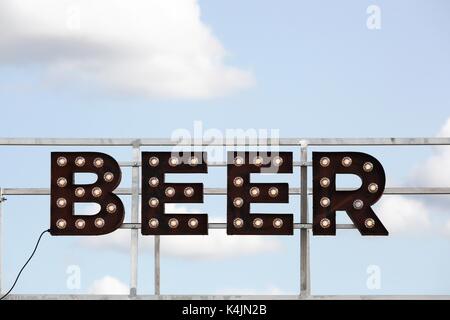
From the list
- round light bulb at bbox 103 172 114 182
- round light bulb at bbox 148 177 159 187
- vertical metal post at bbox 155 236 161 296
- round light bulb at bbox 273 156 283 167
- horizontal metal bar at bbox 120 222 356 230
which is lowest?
vertical metal post at bbox 155 236 161 296

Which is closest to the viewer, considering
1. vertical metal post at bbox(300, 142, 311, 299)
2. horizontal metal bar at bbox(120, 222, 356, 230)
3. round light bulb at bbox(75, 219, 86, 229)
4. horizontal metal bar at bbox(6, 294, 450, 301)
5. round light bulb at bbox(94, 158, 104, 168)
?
horizontal metal bar at bbox(6, 294, 450, 301)

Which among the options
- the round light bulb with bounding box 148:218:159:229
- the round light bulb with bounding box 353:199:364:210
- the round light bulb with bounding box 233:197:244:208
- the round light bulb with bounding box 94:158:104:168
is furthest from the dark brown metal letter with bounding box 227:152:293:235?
the round light bulb with bounding box 94:158:104:168

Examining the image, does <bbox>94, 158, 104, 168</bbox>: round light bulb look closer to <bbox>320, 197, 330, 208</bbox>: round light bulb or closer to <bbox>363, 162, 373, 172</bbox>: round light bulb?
<bbox>320, 197, 330, 208</bbox>: round light bulb

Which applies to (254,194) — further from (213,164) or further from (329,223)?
(329,223)

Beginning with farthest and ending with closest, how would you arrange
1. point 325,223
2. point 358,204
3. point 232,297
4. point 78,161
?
point 78,161 → point 358,204 → point 325,223 → point 232,297

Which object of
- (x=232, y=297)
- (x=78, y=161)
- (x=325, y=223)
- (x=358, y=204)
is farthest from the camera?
(x=78, y=161)

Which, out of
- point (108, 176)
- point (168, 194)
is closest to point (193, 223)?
point (168, 194)

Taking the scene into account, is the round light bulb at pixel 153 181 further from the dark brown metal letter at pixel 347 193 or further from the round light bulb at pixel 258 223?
the dark brown metal letter at pixel 347 193

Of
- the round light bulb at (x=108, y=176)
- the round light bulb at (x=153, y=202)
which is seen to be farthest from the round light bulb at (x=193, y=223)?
the round light bulb at (x=108, y=176)

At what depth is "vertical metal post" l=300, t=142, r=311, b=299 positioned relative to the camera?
52.5 ft

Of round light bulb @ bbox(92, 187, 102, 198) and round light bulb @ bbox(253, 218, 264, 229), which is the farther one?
round light bulb @ bbox(92, 187, 102, 198)

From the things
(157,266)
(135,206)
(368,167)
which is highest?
(368,167)

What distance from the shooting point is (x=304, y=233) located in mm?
16297
